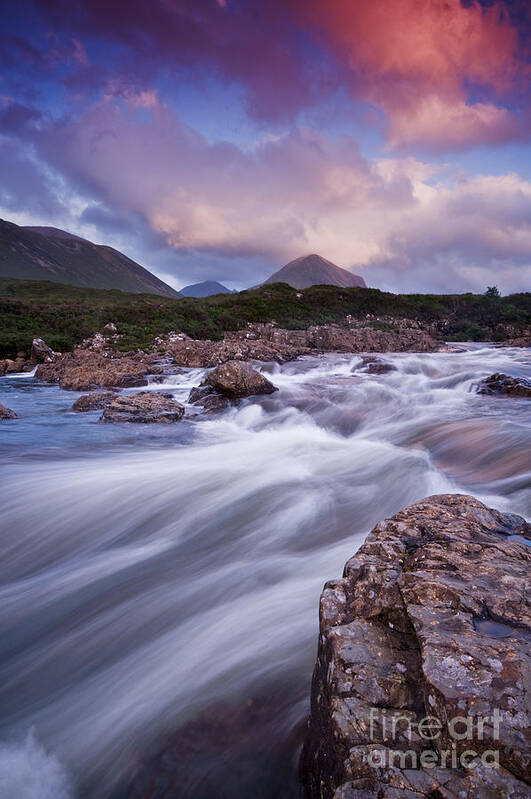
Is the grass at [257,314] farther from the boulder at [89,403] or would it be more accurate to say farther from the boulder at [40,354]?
the boulder at [89,403]

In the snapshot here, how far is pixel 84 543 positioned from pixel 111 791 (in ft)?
10.8

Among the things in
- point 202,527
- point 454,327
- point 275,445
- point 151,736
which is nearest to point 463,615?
point 151,736

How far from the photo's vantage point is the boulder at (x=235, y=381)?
40.9 ft

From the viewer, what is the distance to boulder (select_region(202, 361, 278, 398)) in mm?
12453

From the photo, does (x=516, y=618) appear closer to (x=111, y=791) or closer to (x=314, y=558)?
(x=111, y=791)

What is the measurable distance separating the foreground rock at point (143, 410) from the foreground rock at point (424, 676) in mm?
8631

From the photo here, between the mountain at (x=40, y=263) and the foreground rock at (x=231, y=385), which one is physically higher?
the mountain at (x=40, y=263)

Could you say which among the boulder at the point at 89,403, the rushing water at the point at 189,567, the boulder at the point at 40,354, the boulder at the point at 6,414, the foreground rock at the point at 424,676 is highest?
the boulder at the point at 40,354

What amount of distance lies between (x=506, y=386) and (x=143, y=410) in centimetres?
1042

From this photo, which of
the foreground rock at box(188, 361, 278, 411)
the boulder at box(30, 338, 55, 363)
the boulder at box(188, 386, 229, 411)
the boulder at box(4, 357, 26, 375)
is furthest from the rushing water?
the boulder at box(30, 338, 55, 363)

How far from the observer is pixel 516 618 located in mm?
1854

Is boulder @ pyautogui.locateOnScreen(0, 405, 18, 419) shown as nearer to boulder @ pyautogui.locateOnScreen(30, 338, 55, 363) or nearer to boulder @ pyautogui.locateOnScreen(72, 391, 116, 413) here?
boulder @ pyautogui.locateOnScreen(72, 391, 116, 413)

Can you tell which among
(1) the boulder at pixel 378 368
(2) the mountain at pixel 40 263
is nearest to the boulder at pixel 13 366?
(1) the boulder at pixel 378 368

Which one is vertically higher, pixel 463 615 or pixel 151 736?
pixel 463 615
